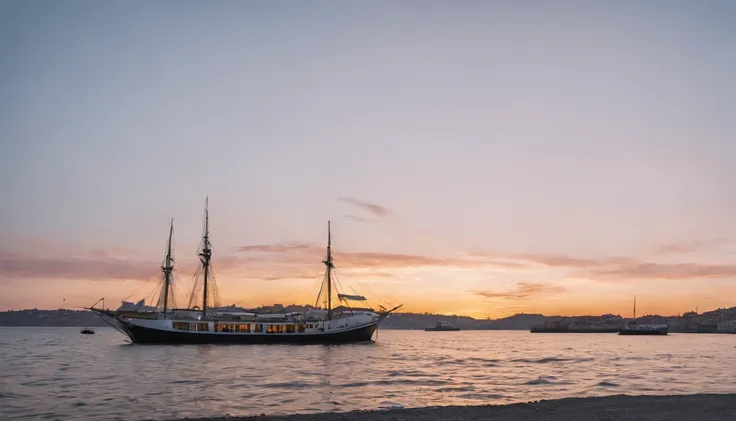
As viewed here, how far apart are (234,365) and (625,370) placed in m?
41.4

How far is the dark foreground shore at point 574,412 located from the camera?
2541 cm

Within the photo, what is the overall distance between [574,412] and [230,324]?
99.9 meters

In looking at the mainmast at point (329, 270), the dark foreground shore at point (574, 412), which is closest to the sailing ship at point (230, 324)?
the mainmast at point (329, 270)

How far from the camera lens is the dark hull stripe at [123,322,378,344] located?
378 ft

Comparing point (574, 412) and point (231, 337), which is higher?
point (574, 412)

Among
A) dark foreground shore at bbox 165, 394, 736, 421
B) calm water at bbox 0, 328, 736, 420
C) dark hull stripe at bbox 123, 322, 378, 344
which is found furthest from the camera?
dark hull stripe at bbox 123, 322, 378, 344

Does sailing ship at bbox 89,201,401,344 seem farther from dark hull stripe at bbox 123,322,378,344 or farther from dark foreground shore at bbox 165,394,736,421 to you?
dark foreground shore at bbox 165,394,736,421

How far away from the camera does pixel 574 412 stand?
27.1 metres

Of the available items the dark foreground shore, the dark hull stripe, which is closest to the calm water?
the dark foreground shore

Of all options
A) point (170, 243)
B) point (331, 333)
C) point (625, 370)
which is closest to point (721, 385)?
point (625, 370)

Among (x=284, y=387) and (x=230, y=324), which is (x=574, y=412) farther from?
(x=230, y=324)

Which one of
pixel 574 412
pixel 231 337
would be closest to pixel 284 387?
pixel 574 412

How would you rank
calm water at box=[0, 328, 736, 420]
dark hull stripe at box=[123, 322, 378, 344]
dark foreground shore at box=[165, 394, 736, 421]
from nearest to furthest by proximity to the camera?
dark foreground shore at box=[165, 394, 736, 421] < calm water at box=[0, 328, 736, 420] < dark hull stripe at box=[123, 322, 378, 344]

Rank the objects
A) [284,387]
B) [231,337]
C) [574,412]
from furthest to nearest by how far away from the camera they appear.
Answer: [231,337], [284,387], [574,412]
